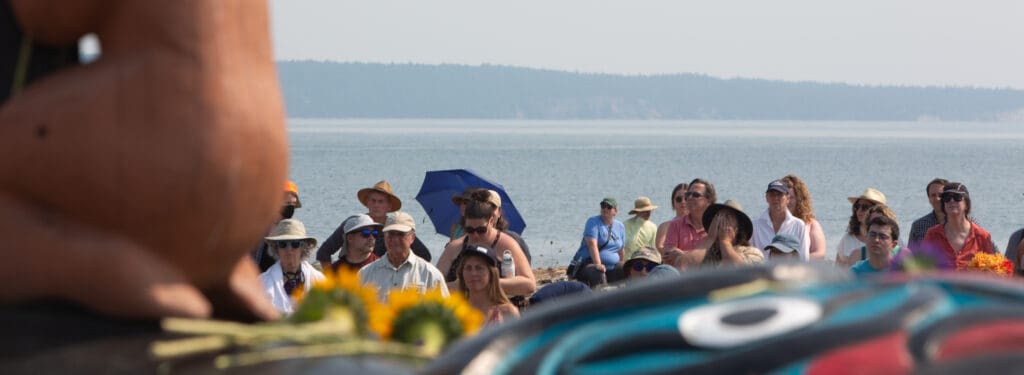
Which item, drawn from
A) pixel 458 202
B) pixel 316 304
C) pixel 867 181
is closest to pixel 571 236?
pixel 458 202

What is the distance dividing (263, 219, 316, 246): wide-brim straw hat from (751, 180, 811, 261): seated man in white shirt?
3.88 m

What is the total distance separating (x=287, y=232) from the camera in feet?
28.1

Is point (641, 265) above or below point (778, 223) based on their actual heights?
below

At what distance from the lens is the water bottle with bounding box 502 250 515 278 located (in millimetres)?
9125

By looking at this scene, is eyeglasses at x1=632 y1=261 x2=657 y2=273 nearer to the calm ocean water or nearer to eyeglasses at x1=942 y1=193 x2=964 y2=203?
eyeglasses at x1=942 y1=193 x2=964 y2=203

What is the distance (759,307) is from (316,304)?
1301mm

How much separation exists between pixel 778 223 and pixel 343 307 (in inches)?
322

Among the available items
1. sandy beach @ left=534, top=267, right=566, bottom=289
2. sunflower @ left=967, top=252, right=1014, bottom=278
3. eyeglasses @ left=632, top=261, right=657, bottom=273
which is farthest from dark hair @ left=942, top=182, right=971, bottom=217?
sandy beach @ left=534, top=267, right=566, bottom=289

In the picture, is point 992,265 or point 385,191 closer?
point 992,265

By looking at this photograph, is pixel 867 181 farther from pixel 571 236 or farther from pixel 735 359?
pixel 735 359

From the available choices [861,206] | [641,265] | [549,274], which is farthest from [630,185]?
[641,265]

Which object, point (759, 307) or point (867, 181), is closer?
point (759, 307)

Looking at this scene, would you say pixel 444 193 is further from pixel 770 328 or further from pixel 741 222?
pixel 770 328

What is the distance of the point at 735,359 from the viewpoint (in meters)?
2.24
